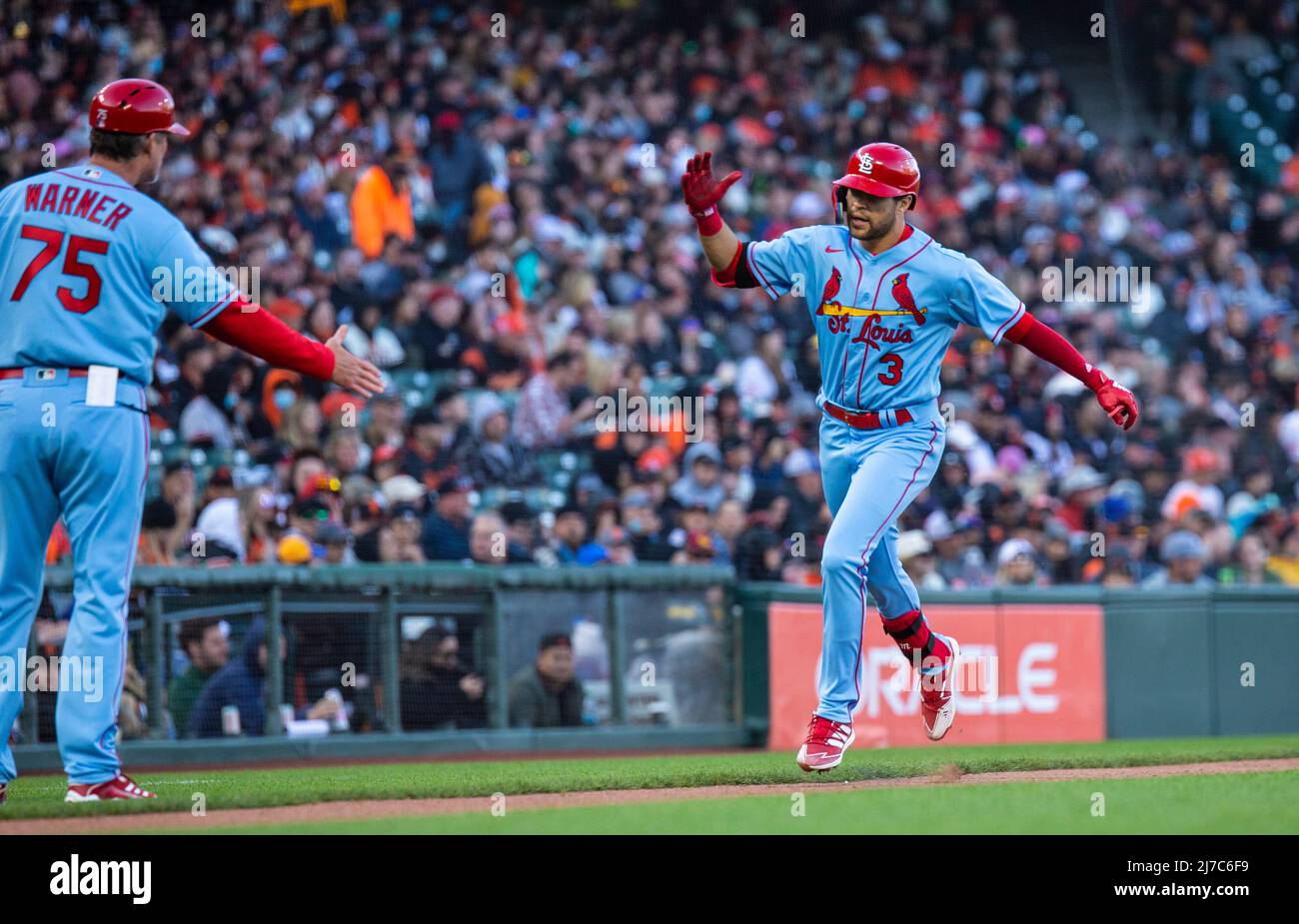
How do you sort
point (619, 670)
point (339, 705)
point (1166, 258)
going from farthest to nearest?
1. point (1166, 258)
2. point (619, 670)
3. point (339, 705)

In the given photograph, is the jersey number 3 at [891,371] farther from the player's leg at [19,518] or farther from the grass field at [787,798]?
the player's leg at [19,518]

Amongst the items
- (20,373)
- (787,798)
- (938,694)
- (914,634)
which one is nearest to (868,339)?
(914,634)

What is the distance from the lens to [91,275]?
507cm

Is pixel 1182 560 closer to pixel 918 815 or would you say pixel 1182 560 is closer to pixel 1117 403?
pixel 1117 403

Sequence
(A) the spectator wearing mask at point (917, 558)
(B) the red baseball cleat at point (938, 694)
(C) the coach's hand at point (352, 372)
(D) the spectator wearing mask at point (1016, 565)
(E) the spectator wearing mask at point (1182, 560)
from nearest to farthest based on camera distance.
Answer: (C) the coach's hand at point (352, 372)
(B) the red baseball cleat at point (938, 694)
(A) the spectator wearing mask at point (917, 558)
(D) the spectator wearing mask at point (1016, 565)
(E) the spectator wearing mask at point (1182, 560)

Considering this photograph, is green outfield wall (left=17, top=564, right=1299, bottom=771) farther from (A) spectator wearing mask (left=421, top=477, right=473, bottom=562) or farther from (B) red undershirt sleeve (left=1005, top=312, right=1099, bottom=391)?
(B) red undershirt sleeve (left=1005, top=312, right=1099, bottom=391)

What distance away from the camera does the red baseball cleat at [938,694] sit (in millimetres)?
6637

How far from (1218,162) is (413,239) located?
937 cm

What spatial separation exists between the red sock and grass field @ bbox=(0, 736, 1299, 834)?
1.44 ft

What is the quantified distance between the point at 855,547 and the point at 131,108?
9.34 ft

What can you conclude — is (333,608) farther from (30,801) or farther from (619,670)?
(30,801)

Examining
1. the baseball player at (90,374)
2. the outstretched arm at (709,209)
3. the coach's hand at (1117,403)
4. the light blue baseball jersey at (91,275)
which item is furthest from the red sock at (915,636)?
the light blue baseball jersey at (91,275)

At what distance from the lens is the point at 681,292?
14125 mm
